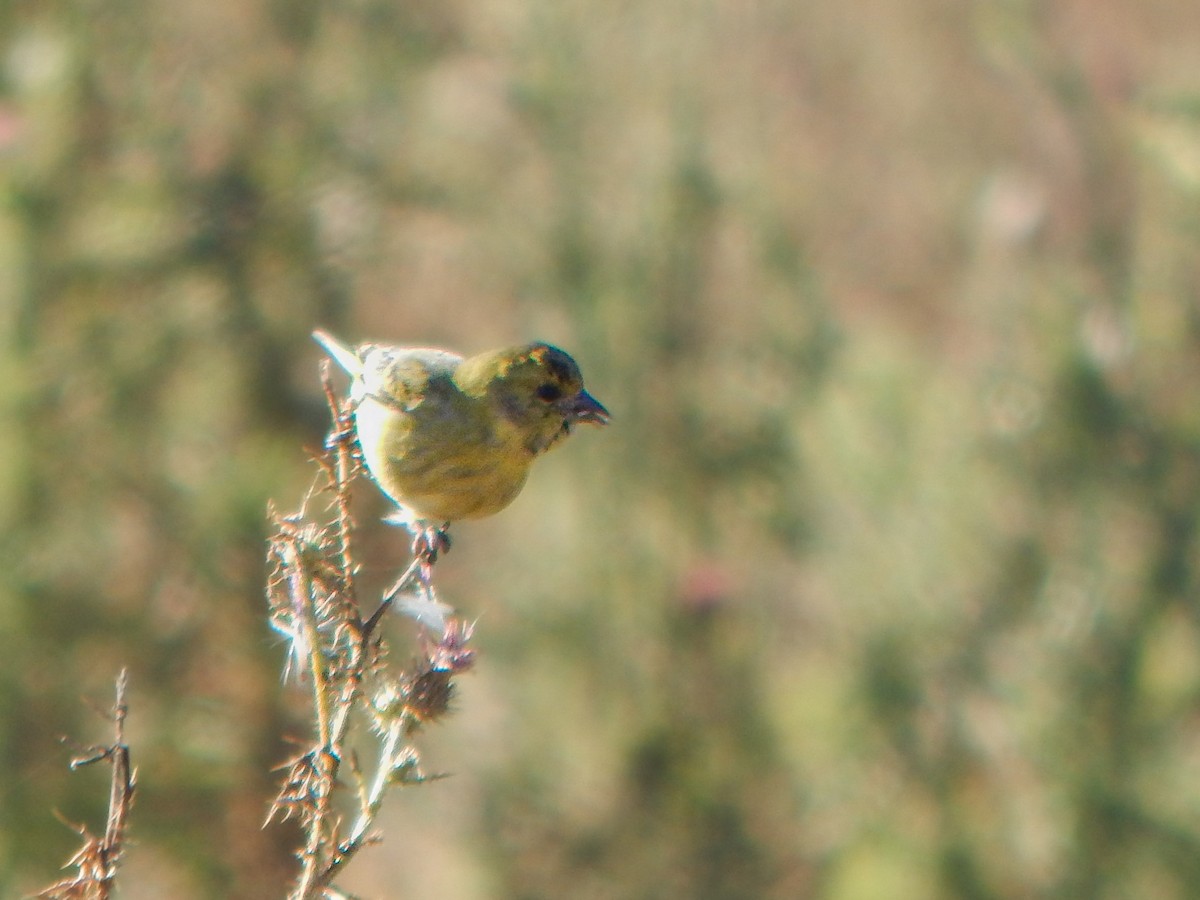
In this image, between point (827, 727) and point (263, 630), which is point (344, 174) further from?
point (827, 727)

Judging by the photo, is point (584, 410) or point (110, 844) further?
point (584, 410)

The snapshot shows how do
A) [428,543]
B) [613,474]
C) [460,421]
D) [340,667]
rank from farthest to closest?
[613,474]
[460,421]
[428,543]
[340,667]

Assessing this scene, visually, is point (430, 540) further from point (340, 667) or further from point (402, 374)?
point (340, 667)

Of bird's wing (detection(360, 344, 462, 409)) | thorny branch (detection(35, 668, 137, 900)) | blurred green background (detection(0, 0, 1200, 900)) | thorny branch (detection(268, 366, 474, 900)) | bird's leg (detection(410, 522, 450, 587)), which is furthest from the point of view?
blurred green background (detection(0, 0, 1200, 900))

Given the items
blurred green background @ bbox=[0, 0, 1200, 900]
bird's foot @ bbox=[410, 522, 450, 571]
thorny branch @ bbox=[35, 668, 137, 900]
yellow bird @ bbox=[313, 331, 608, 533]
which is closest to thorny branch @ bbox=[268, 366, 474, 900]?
thorny branch @ bbox=[35, 668, 137, 900]

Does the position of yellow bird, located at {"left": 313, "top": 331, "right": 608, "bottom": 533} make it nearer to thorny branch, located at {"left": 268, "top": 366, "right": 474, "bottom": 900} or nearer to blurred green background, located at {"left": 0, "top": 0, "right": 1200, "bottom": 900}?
thorny branch, located at {"left": 268, "top": 366, "right": 474, "bottom": 900}

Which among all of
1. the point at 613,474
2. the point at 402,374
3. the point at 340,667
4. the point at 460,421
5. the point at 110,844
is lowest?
the point at 110,844

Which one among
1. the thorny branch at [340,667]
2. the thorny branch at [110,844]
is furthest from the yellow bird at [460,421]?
the thorny branch at [110,844]

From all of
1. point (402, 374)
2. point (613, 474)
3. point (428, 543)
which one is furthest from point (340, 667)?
point (613, 474)
